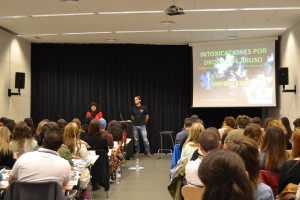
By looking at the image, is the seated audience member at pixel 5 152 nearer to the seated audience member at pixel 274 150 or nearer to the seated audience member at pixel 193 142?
the seated audience member at pixel 193 142

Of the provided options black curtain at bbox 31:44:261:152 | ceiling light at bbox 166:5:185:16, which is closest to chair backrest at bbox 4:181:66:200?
ceiling light at bbox 166:5:185:16

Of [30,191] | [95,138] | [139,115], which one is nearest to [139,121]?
[139,115]

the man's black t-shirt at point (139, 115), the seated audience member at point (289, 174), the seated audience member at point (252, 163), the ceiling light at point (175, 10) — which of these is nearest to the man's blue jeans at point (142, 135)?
the man's black t-shirt at point (139, 115)

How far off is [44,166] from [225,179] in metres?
2.01

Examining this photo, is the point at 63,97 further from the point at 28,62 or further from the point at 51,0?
the point at 51,0

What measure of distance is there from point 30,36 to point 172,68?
4.28m

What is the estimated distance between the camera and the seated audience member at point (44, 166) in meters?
2.83

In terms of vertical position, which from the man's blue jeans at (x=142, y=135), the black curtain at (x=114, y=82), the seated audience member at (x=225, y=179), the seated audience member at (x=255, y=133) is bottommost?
the man's blue jeans at (x=142, y=135)

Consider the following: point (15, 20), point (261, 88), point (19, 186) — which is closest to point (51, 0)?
point (15, 20)

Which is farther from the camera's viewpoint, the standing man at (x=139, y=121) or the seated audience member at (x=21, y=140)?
the standing man at (x=139, y=121)

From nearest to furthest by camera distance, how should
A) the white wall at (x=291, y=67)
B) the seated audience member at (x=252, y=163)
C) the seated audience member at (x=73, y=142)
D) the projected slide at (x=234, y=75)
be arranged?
the seated audience member at (x=252, y=163) < the seated audience member at (x=73, y=142) < the white wall at (x=291, y=67) < the projected slide at (x=234, y=75)

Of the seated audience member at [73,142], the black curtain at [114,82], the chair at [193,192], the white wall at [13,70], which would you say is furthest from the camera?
the black curtain at [114,82]

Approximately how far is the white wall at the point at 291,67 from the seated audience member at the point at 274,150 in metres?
5.34

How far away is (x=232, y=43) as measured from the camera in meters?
9.91
